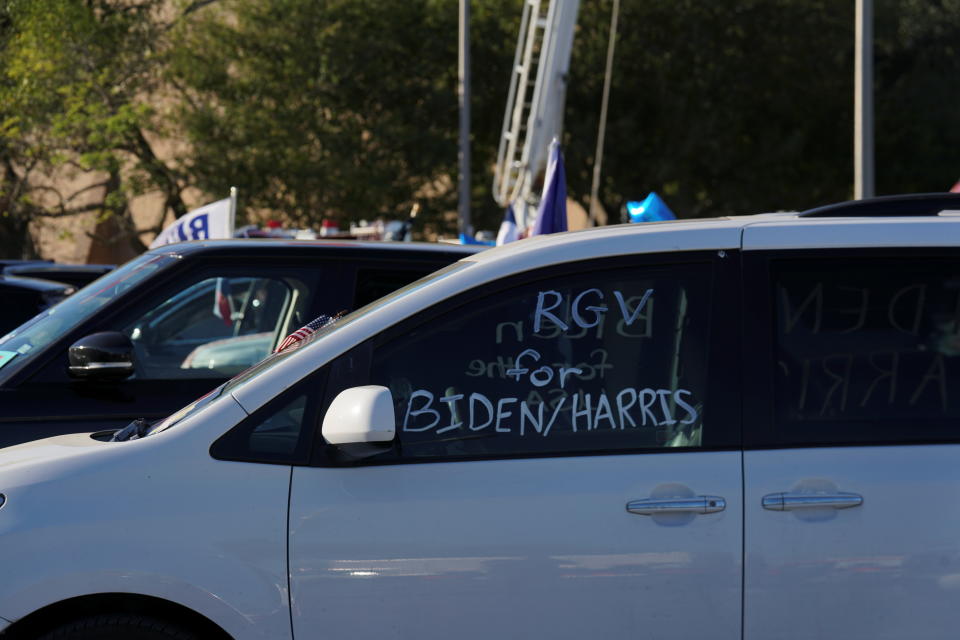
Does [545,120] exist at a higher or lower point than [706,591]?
higher

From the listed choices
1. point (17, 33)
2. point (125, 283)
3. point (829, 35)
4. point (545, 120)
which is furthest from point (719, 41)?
point (125, 283)

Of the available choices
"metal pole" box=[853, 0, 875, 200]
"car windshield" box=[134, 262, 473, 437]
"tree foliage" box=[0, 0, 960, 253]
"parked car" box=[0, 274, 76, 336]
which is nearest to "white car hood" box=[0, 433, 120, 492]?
"car windshield" box=[134, 262, 473, 437]

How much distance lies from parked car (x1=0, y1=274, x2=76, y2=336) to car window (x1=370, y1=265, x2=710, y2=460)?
491 centimetres

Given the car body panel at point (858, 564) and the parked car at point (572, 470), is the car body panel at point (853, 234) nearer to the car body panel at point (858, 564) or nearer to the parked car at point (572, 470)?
the parked car at point (572, 470)

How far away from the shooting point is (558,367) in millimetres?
3375

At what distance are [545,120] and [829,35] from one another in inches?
608

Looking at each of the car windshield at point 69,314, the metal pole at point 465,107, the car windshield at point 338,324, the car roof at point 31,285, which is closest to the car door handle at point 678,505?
the car windshield at point 338,324

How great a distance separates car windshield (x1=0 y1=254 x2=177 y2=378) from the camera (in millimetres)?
5203

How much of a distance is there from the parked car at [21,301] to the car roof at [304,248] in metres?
2.29

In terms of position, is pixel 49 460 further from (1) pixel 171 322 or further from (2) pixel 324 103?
(2) pixel 324 103

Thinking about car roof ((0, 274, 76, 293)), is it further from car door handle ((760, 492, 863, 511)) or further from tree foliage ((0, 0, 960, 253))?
tree foliage ((0, 0, 960, 253))

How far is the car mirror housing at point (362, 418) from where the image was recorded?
3135mm

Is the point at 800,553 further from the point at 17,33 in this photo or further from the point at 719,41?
the point at 719,41

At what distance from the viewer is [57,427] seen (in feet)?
16.4
